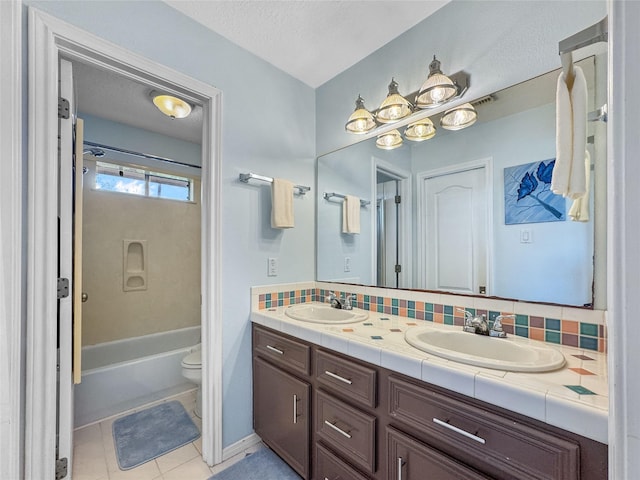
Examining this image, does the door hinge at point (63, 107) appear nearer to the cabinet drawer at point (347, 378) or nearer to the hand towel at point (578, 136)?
the cabinet drawer at point (347, 378)

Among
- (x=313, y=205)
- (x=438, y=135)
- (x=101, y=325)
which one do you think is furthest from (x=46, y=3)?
(x=101, y=325)

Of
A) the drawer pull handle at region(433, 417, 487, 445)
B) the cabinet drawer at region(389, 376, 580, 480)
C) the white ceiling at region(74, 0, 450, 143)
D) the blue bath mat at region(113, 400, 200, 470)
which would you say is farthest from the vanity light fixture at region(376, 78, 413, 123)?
the blue bath mat at region(113, 400, 200, 470)

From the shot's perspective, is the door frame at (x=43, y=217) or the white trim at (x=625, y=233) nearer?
the white trim at (x=625, y=233)

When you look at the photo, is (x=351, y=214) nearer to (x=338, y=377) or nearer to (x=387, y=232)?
(x=387, y=232)

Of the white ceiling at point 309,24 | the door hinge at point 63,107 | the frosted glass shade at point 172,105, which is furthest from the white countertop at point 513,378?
the frosted glass shade at point 172,105

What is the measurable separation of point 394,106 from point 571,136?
37.7 inches

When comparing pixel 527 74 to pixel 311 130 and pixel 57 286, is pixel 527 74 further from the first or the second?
pixel 57 286

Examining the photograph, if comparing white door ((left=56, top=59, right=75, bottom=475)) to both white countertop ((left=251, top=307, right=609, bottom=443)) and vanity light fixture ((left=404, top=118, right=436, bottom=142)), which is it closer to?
white countertop ((left=251, top=307, right=609, bottom=443))

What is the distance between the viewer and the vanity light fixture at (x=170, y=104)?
81.0 inches

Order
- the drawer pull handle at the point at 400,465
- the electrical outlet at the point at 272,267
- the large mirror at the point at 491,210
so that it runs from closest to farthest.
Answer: the drawer pull handle at the point at 400,465 → the large mirror at the point at 491,210 → the electrical outlet at the point at 272,267

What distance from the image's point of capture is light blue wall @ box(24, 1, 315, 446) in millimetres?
1430

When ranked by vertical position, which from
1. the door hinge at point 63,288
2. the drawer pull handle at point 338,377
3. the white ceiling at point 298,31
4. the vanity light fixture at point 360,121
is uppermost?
the white ceiling at point 298,31

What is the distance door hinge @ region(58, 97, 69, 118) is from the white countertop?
1498mm

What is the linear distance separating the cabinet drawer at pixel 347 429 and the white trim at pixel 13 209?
1.06 metres
